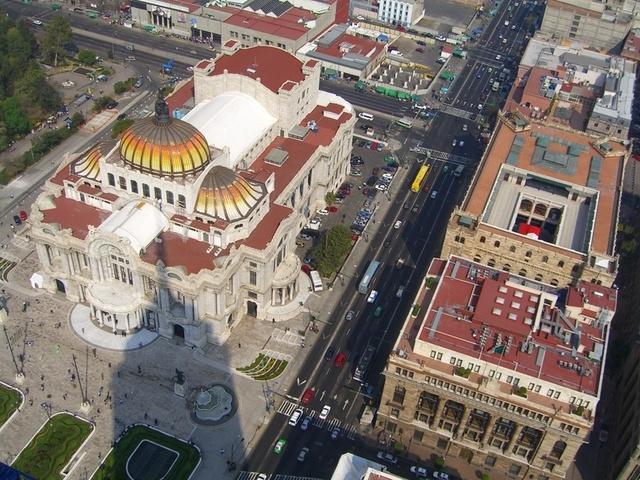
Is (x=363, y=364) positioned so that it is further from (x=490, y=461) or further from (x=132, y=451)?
(x=132, y=451)

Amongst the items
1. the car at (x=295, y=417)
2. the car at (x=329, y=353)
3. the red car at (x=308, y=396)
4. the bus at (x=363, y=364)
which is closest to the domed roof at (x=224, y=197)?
the car at (x=329, y=353)

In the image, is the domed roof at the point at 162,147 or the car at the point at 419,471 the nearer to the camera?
the car at the point at 419,471

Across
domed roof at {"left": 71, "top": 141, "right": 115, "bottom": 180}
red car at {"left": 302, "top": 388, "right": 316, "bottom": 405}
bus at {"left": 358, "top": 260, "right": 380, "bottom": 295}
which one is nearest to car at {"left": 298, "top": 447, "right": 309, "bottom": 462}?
red car at {"left": 302, "top": 388, "right": 316, "bottom": 405}

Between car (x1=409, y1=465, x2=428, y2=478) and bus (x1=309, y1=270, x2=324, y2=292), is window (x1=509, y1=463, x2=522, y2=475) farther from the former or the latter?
bus (x1=309, y1=270, x2=324, y2=292)

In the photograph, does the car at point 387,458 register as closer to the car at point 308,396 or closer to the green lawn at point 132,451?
the car at point 308,396

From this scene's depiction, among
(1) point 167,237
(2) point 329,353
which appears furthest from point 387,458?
(1) point 167,237
